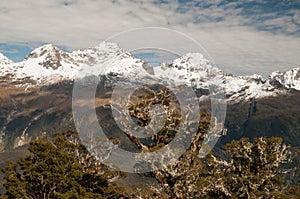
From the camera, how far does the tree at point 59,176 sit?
179 feet

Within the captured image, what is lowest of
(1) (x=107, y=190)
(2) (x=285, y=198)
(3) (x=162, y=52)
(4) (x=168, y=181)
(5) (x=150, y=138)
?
(1) (x=107, y=190)

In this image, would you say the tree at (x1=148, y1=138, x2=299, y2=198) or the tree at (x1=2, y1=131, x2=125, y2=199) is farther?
the tree at (x1=2, y1=131, x2=125, y2=199)

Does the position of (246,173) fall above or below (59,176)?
above

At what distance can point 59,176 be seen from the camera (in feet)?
181

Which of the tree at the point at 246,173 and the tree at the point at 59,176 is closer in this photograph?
the tree at the point at 246,173

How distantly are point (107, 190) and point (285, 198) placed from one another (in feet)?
92.1

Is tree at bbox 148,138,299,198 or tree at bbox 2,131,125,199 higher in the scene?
tree at bbox 148,138,299,198

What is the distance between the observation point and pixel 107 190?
59188 millimetres

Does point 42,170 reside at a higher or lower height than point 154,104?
lower

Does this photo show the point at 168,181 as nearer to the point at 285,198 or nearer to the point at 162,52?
the point at 162,52

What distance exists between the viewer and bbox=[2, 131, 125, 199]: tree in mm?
54469

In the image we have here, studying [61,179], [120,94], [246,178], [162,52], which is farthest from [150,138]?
[61,179]

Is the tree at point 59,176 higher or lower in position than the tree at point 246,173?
lower

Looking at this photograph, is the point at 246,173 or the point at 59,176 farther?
the point at 59,176
